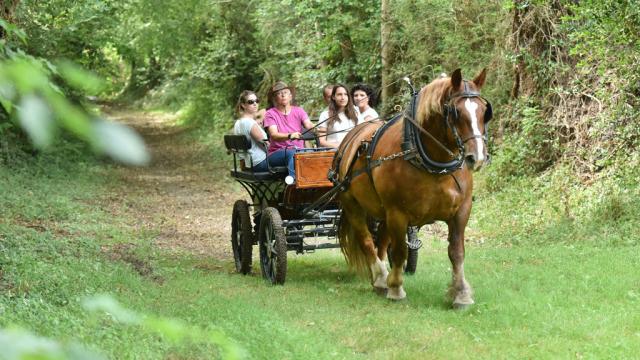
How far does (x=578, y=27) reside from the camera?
11.1m

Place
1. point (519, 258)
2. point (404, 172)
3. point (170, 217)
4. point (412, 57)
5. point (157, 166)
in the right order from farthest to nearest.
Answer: point (157, 166) → point (412, 57) → point (170, 217) → point (519, 258) → point (404, 172)

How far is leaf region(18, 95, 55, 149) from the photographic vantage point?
3.38 ft

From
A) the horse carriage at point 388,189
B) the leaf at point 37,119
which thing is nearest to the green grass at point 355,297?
the horse carriage at point 388,189

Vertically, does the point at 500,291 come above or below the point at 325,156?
below

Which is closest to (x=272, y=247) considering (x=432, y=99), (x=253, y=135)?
(x=253, y=135)

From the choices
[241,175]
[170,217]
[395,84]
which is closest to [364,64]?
[395,84]

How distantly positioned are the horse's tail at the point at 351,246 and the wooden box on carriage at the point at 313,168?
414 millimetres

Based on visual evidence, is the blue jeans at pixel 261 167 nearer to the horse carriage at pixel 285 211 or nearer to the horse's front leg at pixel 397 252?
the horse carriage at pixel 285 211

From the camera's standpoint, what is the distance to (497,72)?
1371cm

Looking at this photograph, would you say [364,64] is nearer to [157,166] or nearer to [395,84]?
[395,84]

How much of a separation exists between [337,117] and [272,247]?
1.66 m

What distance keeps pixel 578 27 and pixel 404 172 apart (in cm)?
544

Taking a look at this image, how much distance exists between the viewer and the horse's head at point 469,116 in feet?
19.8

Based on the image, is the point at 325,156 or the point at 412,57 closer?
the point at 325,156
